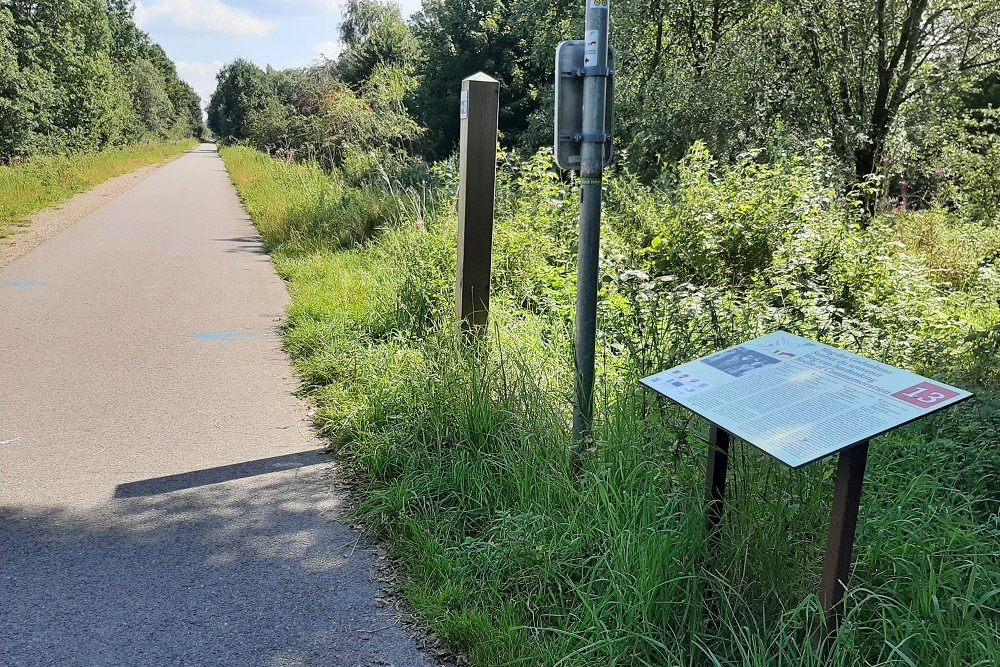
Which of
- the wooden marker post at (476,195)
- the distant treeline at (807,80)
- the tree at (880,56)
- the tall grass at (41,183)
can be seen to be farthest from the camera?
the tall grass at (41,183)

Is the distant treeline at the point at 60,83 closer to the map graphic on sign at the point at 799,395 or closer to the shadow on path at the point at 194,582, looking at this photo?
the shadow on path at the point at 194,582

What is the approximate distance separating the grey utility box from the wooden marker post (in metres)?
1.80

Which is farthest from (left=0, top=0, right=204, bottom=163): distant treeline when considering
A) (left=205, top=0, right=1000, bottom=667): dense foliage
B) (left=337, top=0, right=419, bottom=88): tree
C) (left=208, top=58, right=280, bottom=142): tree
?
(left=205, top=0, right=1000, bottom=667): dense foliage

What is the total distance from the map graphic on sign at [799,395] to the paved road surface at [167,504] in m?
1.42

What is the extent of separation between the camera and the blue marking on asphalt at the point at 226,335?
7.58 metres

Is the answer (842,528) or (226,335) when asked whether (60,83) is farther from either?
(842,528)

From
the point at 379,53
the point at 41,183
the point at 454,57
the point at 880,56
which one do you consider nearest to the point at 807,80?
the point at 880,56

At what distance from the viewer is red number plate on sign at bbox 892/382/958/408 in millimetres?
2381

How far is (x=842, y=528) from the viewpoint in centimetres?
246

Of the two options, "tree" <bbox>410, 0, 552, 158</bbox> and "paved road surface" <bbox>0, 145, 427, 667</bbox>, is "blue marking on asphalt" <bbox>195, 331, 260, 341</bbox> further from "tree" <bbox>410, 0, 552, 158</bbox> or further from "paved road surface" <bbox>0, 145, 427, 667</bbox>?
"tree" <bbox>410, 0, 552, 158</bbox>

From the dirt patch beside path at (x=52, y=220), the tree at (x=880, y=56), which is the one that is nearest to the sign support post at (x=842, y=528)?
the dirt patch beside path at (x=52, y=220)

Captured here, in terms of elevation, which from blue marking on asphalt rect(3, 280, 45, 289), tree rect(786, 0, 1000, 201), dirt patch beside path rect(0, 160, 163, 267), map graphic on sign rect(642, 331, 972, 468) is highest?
tree rect(786, 0, 1000, 201)

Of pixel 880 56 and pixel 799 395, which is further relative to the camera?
pixel 880 56

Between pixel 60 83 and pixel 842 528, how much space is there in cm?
5568
